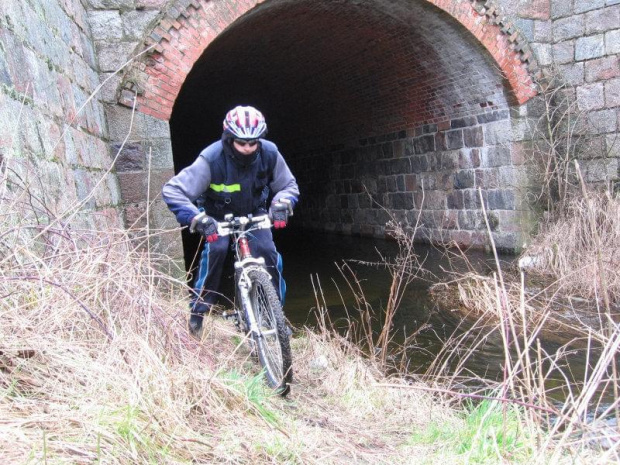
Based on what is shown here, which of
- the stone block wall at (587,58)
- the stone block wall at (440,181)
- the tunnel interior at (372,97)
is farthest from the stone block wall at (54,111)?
the stone block wall at (587,58)

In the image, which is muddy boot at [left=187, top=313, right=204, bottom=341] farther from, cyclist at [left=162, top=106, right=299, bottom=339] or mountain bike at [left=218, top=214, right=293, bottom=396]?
mountain bike at [left=218, top=214, right=293, bottom=396]

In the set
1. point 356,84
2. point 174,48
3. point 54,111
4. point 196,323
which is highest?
point 356,84

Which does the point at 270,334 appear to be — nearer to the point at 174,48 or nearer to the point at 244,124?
the point at 244,124

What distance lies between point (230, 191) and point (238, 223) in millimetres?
363

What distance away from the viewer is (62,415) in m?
2.02

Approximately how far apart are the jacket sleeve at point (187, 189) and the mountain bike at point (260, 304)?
0.71 feet

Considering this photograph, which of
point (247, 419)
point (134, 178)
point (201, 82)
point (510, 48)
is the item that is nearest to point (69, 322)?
point (247, 419)

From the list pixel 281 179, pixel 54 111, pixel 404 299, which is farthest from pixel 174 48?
pixel 404 299

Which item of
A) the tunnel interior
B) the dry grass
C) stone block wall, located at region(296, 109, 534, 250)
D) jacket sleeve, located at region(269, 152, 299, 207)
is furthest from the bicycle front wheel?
stone block wall, located at region(296, 109, 534, 250)

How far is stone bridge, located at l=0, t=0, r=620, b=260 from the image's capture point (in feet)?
19.1

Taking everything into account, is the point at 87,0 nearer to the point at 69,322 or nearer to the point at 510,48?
the point at 69,322

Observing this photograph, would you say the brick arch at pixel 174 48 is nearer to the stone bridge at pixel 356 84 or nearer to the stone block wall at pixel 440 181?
the stone bridge at pixel 356 84

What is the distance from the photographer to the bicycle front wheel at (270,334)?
130 inches

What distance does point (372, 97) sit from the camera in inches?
425
